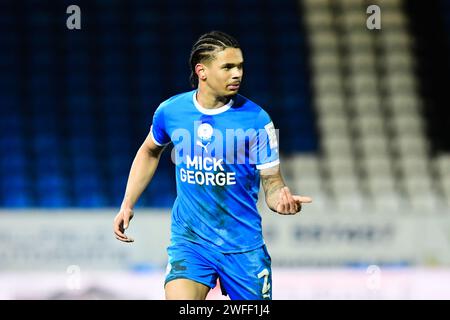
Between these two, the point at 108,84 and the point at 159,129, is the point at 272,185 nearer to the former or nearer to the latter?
the point at 159,129

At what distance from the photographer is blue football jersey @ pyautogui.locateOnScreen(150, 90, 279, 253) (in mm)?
5043

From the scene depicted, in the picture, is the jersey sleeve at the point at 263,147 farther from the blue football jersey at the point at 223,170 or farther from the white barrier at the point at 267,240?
the white barrier at the point at 267,240

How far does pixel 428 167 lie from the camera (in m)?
11.4

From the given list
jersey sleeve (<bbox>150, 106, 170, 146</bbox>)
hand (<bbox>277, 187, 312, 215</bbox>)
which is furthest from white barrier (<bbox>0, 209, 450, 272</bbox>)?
hand (<bbox>277, 187, 312, 215</bbox>)

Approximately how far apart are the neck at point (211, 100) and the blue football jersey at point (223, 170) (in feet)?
0.08

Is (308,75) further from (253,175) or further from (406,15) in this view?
(253,175)

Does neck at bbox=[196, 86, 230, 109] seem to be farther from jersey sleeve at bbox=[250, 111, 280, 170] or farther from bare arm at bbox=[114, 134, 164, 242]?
bare arm at bbox=[114, 134, 164, 242]

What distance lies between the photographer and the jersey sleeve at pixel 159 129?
5.26m

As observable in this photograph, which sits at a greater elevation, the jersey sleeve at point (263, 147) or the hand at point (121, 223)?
the jersey sleeve at point (263, 147)

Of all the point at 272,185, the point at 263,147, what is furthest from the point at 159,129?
the point at 272,185

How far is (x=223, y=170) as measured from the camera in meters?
5.04

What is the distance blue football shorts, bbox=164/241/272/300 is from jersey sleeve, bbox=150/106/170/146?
61 centimetres

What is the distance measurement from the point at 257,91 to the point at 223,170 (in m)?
7.01

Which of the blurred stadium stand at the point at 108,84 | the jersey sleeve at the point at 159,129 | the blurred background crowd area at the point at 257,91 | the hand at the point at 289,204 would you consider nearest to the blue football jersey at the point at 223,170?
the jersey sleeve at the point at 159,129
